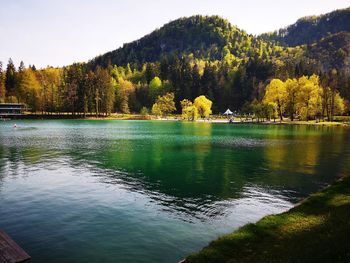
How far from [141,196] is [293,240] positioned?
1569cm

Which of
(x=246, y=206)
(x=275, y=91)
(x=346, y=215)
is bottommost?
(x=246, y=206)

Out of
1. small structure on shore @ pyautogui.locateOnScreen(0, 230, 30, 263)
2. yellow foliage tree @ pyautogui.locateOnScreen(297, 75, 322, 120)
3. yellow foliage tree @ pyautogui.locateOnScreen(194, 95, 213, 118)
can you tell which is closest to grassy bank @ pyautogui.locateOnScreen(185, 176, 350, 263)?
small structure on shore @ pyautogui.locateOnScreen(0, 230, 30, 263)

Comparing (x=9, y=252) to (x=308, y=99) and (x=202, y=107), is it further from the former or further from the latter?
(x=202, y=107)

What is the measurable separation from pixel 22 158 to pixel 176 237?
37.4 m

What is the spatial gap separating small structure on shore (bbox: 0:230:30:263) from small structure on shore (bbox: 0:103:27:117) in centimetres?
19132

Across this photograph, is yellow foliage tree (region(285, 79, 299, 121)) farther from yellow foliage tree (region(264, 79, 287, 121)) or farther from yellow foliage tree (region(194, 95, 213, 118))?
yellow foliage tree (region(194, 95, 213, 118))

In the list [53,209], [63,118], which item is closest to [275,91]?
[63,118]

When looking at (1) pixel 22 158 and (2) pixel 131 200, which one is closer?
(2) pixel 131 200

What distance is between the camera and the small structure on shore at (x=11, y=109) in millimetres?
189750

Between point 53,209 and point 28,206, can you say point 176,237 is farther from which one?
point 28,206

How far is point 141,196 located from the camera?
2933 centimetres

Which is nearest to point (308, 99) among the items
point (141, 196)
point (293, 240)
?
point (141, 196)

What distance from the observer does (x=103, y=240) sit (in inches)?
774

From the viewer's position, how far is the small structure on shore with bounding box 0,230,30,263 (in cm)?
1535
